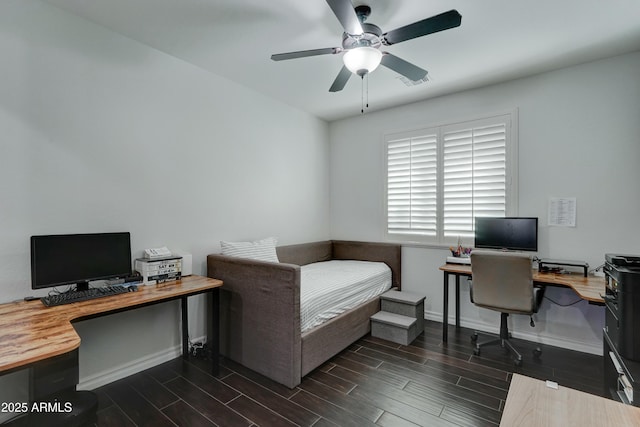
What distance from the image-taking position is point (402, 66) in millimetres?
2348

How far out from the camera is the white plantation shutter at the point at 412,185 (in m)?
Answer: 3.95

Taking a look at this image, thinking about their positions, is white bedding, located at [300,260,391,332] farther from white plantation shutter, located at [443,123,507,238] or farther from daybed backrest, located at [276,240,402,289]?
white plantation shutter, located at [443,123,507,238]

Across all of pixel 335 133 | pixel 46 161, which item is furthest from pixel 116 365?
pixel 335 133

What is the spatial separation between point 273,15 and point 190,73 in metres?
1.20

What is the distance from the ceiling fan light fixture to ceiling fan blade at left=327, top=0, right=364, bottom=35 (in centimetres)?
12

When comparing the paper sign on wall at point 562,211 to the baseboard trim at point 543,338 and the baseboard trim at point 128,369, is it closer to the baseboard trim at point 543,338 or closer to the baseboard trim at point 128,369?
the baseboard trim at point 543,338

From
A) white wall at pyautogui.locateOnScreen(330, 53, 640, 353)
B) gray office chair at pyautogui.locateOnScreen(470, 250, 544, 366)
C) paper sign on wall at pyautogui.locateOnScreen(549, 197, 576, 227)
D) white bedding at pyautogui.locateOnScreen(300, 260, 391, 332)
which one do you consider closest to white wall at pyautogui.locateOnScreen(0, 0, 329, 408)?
white bedding at pyautogui.locateOnScreen(300, 260, 391, 332)

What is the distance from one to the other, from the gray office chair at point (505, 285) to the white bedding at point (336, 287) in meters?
1.11

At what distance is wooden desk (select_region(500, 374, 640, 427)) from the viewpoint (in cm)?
98

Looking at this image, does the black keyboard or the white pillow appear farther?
the white pillow

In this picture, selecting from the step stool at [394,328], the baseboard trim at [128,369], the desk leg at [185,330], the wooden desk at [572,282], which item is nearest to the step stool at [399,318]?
the step stool at [394,328]

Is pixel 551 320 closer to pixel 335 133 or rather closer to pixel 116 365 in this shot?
pixel 335 133

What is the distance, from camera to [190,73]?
3016mm

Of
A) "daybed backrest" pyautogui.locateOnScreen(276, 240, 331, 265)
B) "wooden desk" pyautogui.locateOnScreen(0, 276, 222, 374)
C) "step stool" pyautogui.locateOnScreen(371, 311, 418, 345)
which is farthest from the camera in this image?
"daybed backrest" pyautogui.locateOnScreen(276, 240, 331, 265)
